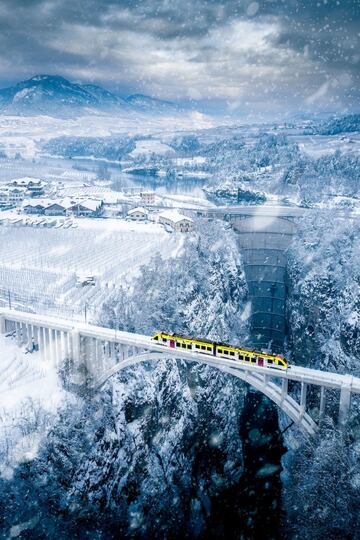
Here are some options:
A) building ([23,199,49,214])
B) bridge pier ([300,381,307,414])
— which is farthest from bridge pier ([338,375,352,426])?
building ([23,199,49,214])

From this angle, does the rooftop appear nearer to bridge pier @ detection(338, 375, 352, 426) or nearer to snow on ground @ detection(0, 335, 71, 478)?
snow on ground @ detection(0, 335, 71, 478)

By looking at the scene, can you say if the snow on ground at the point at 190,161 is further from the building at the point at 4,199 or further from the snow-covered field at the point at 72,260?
the snow-covered field at the point at 72,260

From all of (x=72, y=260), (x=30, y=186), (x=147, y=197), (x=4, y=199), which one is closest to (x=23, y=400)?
(x=72, y=260)

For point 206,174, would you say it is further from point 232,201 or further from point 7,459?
point 7,459

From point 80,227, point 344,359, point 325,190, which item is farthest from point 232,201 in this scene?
point 344,359

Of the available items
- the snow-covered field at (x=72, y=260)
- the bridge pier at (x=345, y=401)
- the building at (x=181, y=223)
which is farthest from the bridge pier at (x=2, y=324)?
the building at (x=181, y=223)
